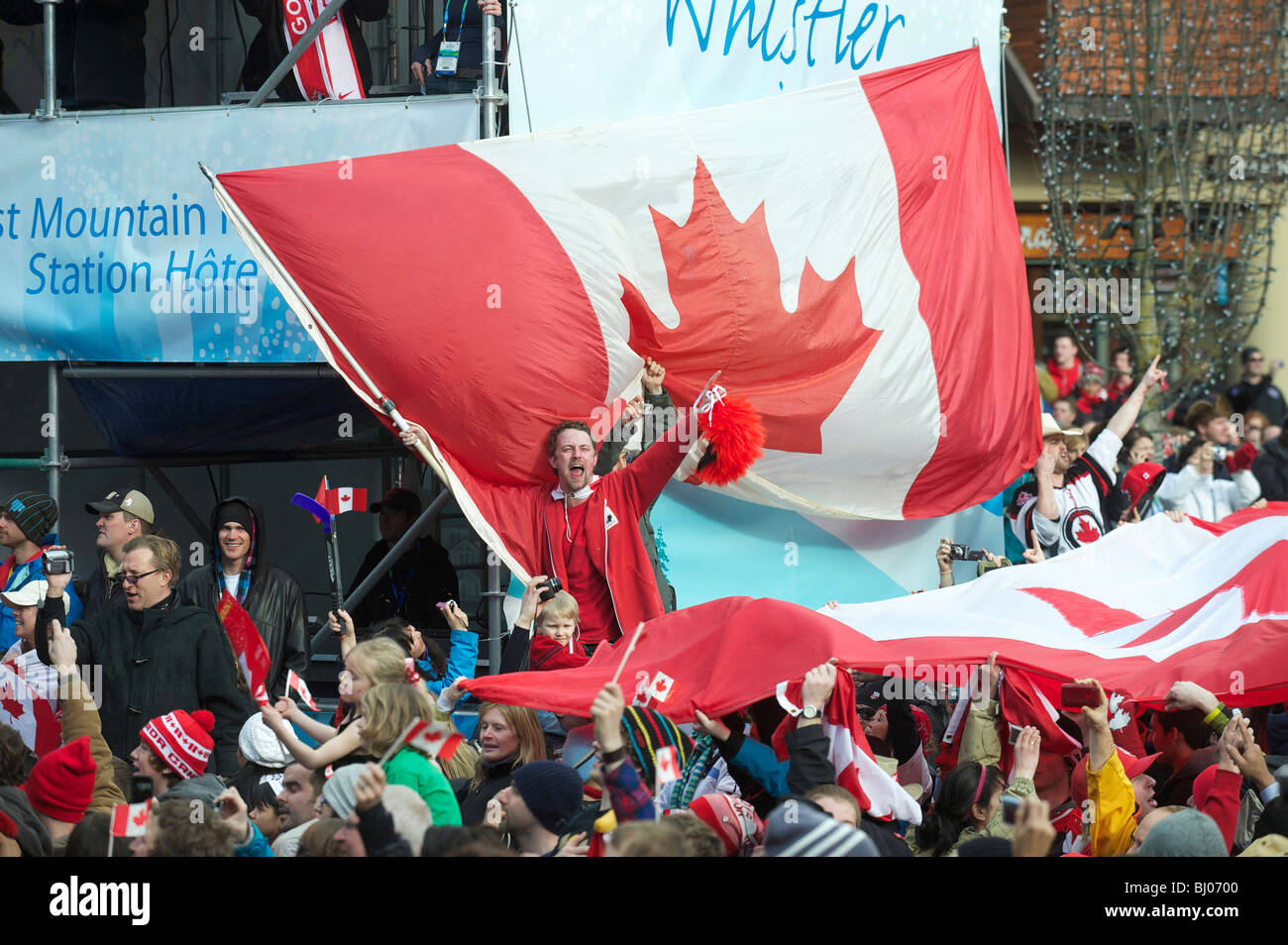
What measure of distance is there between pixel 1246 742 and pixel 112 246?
17.3 ft

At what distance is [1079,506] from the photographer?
7.21 metres

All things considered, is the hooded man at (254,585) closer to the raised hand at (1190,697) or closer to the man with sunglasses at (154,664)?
the man with sunglasses at (154,664)

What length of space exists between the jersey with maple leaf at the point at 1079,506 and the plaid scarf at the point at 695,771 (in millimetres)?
2892

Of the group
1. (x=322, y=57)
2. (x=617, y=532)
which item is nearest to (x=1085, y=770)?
(x=617, y=532)

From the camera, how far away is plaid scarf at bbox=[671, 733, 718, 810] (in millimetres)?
4488

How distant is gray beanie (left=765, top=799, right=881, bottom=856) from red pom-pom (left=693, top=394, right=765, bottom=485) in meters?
2.59

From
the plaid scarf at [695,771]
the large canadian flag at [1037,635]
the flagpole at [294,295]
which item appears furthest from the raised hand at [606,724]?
the flagpole at [294,295]

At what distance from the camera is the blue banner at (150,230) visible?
677 centimetres

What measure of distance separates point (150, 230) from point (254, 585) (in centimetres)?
198

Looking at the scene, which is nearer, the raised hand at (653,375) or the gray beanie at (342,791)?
the gray beanie at (342,791)

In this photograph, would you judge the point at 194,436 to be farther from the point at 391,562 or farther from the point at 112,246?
the point at 391,562

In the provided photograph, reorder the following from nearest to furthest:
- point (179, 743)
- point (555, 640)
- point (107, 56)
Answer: point (179, 743) < point (555, 640) < point (107, 56)

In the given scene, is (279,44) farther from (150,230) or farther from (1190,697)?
(1190,697)
